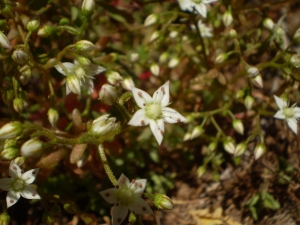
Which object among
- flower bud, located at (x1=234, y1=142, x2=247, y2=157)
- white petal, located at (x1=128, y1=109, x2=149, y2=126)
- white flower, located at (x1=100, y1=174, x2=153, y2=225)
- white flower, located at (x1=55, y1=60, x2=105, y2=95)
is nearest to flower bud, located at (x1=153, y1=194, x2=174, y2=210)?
white flower, located at (x1=100, y1=174, x2=153, y2=225)

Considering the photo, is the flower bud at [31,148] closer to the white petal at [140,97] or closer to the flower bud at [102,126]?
the flower bud at [102,126]

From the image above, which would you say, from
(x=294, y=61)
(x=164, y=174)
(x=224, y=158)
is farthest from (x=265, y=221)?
(x=294, y=61)

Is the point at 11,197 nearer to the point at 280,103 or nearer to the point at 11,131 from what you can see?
the point at 11,131

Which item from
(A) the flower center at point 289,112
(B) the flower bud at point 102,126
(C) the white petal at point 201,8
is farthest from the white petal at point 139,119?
(A) the flower center at point 289,112

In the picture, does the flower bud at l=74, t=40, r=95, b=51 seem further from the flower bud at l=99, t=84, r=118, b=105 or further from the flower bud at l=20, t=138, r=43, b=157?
the flower bud at l=20, t=138, r=43, b=157

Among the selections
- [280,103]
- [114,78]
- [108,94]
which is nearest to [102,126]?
[108,94]

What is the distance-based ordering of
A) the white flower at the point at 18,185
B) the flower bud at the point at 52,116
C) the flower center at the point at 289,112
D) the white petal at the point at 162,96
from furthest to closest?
the flower center at the point at 289,112
the flower bud at the point at 52,116
the white petal at the point at 162,96
the white flower at the point at 18,185
